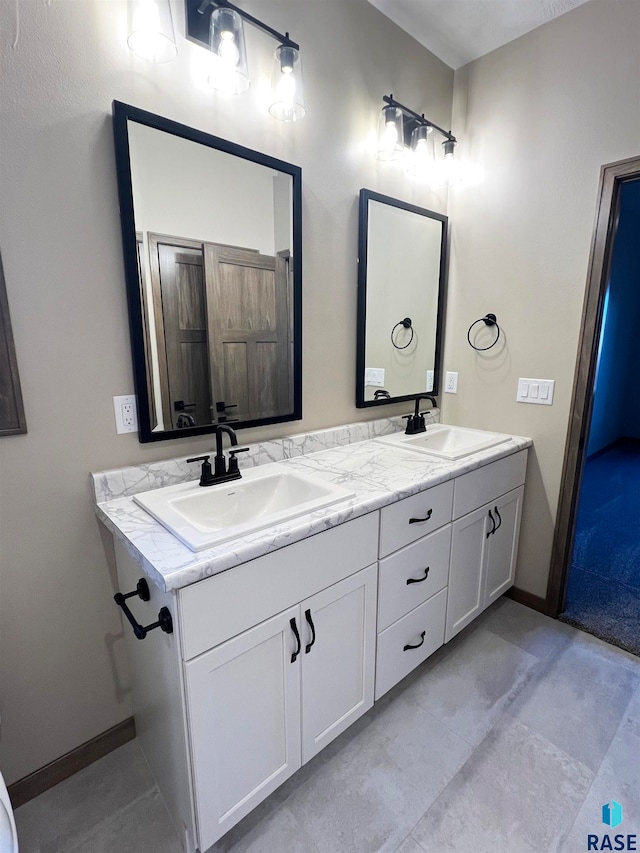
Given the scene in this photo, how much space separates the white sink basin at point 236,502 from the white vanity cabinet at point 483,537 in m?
0.64

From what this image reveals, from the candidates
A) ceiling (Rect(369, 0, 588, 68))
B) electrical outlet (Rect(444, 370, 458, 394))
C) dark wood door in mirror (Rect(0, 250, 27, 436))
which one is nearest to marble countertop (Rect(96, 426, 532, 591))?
dark wood door in mirror (Rect(0, 250, 27, 436))

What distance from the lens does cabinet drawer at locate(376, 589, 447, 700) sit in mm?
1465

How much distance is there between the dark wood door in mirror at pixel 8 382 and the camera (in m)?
1.07

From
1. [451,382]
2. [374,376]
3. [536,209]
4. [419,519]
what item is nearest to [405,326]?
[374,376]

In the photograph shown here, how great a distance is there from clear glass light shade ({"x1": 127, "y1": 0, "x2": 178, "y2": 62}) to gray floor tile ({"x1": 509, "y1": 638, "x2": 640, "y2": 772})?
8.18 feet

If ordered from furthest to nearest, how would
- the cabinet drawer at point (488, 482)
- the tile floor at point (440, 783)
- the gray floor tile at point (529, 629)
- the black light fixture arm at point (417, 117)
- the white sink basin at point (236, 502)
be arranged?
the gray floor tile at point (529, 629)
the black light fixture arm at point (417, 117)
the cabinet drawer at point (488, 482)
the tile floor at point (440, 783)
the white sink basin at point (236, 502)

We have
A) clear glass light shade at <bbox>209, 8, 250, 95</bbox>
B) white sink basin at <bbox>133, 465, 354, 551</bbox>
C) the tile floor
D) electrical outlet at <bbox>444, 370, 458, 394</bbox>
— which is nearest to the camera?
white sink basin at <bbox>133, 465, 354, 551</bbox>

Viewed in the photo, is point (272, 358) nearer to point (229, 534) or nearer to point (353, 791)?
point (229, 534)

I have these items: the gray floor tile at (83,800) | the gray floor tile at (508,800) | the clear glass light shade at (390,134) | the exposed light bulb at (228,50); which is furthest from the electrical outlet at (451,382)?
the gray floor tile at (83,800)

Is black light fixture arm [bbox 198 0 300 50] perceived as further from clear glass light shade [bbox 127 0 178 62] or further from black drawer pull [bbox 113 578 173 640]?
black drawer pull [bbox 113 578 173 640]

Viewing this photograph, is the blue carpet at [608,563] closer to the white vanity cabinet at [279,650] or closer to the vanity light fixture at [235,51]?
the white vanity cabinet at [279,650]

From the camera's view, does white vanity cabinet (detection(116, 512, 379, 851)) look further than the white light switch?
No

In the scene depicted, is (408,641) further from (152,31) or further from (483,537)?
(152,31)

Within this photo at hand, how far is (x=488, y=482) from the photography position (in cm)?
181
